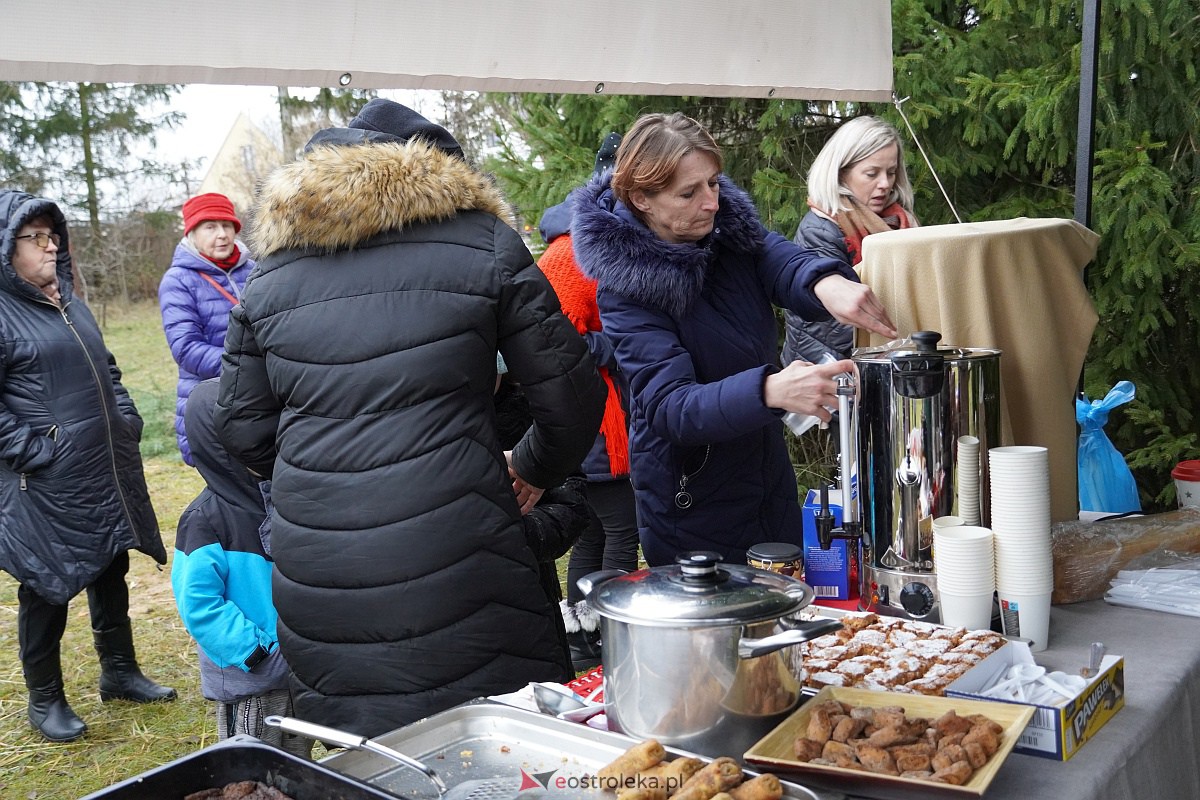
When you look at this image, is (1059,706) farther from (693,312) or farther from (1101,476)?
(1101,476)

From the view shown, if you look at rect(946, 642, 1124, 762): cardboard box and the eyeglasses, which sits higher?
the eyeglasses

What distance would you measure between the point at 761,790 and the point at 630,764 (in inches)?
6.1

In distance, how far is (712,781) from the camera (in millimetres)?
1105

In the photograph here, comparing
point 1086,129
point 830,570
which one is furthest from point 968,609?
point 1086,129

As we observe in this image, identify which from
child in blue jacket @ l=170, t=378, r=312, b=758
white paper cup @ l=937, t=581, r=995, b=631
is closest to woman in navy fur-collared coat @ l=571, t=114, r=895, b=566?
white paper cup @ l=937, t=581, r=995, b=631

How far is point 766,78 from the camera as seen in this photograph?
124 inches

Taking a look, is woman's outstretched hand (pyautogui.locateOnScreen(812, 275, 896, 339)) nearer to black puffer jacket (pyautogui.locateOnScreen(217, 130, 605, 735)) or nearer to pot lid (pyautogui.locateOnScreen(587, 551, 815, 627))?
black puffer jacket (pyautogui.locateOnScreen(217, 130, 605, 735))

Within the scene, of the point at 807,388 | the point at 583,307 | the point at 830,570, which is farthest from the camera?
the point at 583,307

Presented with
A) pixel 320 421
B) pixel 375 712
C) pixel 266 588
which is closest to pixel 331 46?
pixel 320 421

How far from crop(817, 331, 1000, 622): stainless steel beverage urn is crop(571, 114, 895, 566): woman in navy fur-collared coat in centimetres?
23

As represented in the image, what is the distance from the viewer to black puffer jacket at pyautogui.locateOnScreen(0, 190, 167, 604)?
3652 mm

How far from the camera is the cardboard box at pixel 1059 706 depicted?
1276 mm

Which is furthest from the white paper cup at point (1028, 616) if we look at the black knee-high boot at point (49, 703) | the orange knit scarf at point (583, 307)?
the black knee-high boot at point (49, 703)

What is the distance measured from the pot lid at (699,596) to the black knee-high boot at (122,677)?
11.2 ft
